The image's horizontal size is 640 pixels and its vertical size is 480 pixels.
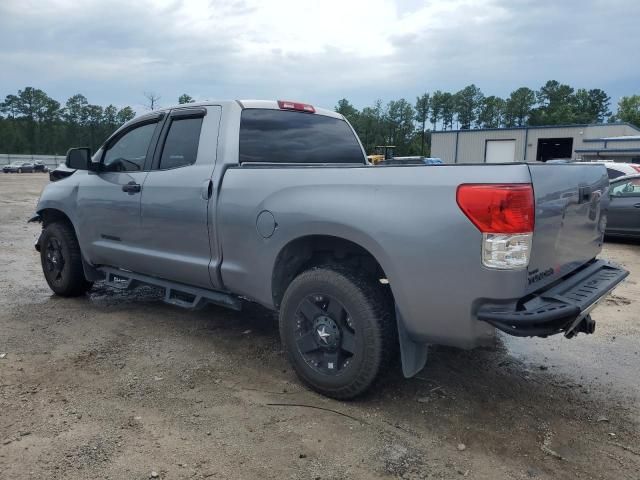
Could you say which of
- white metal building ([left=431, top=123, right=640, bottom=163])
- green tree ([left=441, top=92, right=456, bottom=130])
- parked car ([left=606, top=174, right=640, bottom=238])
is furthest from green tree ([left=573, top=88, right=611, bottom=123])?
parked car ([left=606, top=174, right=640, bottom=238])

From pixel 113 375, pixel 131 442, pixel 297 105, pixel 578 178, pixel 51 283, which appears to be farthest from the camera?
pixel 51 283

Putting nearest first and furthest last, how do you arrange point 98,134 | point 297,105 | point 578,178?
point 578,178 < point 297,105 < point 98,134

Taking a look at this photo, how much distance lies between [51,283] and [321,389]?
3.92 m

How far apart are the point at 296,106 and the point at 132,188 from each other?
5.33ft

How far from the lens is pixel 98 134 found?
90.8 metres

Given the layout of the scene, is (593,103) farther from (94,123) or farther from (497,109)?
(94,123)

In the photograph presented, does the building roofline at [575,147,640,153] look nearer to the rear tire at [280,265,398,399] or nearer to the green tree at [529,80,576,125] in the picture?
the rear tire at [280,265,398,399]

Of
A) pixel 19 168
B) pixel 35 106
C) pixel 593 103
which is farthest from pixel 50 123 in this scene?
pixel 593 103

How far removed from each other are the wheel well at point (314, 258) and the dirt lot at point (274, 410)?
2.39 ft

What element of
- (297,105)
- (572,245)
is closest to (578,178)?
(572,245)

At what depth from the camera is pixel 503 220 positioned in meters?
2.63

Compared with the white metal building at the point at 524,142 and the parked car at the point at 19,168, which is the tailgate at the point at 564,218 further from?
the parked car at the point at 19,168

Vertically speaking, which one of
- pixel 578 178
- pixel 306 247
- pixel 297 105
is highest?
A: pixel 297 105

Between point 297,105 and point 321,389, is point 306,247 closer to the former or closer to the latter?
point 321,389
